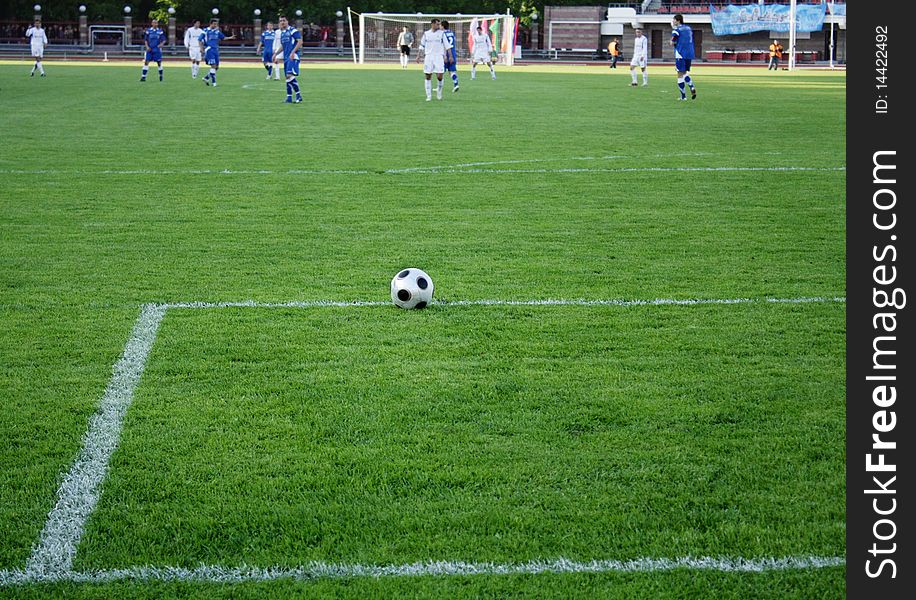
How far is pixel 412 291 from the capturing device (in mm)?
6852

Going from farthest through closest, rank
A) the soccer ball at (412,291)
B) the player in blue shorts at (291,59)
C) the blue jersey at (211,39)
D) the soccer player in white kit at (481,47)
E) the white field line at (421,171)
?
the soccer player in white kit at (481,47) → the blue jersey at (211,39) → the player in blue shorts at (291,59) → the white field line at (421,171) → the soccer ball at (412,291)

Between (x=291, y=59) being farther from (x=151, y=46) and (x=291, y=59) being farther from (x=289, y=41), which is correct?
(x=151, y=46)

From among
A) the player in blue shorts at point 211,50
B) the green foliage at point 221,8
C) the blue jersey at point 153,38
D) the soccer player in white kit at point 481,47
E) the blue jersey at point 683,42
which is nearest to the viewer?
the blue jersey at point 683,42

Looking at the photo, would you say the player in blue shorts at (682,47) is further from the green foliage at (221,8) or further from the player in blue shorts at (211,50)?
the green foliage at (221,8)

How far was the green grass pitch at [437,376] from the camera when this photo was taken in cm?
376

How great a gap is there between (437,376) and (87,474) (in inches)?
71.1

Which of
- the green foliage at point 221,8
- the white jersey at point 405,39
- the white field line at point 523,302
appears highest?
the green foliage at point 221,8

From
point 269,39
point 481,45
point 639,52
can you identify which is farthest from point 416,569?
point 481,45

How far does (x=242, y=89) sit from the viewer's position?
3231 cm

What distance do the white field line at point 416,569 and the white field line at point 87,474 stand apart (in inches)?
4.7

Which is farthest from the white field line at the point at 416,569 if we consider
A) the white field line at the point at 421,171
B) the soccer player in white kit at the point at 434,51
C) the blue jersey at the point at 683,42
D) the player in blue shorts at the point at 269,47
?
the player in blue shorts at the point at 269,47

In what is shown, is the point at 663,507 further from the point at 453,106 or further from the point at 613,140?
the point at 453,106
